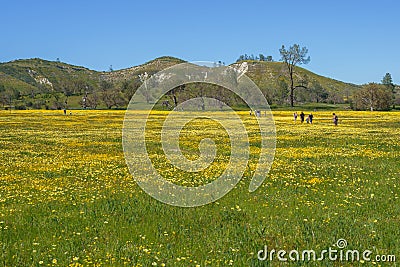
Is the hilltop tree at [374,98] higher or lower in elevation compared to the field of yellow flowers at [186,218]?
higher

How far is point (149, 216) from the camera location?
13594 millimetres

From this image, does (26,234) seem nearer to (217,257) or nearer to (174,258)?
(174,258)

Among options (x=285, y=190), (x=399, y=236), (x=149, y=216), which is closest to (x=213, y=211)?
(x=149, y=216)

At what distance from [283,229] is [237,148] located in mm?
23342

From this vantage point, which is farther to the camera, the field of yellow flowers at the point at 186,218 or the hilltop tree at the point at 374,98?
the hilltop tree at the point at 374,98

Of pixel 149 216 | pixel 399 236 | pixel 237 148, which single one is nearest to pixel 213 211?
pixel 149 216

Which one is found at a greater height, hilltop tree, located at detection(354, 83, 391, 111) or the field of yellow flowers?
hilltop tree, located at detection(354, 83, 391, 111)

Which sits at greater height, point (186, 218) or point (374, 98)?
point (374, 98)

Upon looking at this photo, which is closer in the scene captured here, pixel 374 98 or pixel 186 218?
pixel 186 218

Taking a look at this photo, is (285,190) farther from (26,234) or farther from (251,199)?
(26,234)

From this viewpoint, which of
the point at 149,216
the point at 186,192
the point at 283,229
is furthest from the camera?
the point at 186,192

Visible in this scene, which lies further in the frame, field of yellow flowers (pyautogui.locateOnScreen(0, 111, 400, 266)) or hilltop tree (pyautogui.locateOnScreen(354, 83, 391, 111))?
hilltop tree (pyautogui.locateOnScreen(354, 83, 391, 111))

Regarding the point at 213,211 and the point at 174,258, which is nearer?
the point at 174,258

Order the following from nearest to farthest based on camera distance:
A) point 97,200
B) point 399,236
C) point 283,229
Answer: point 399,236 < point 283,229 < point 97,200
